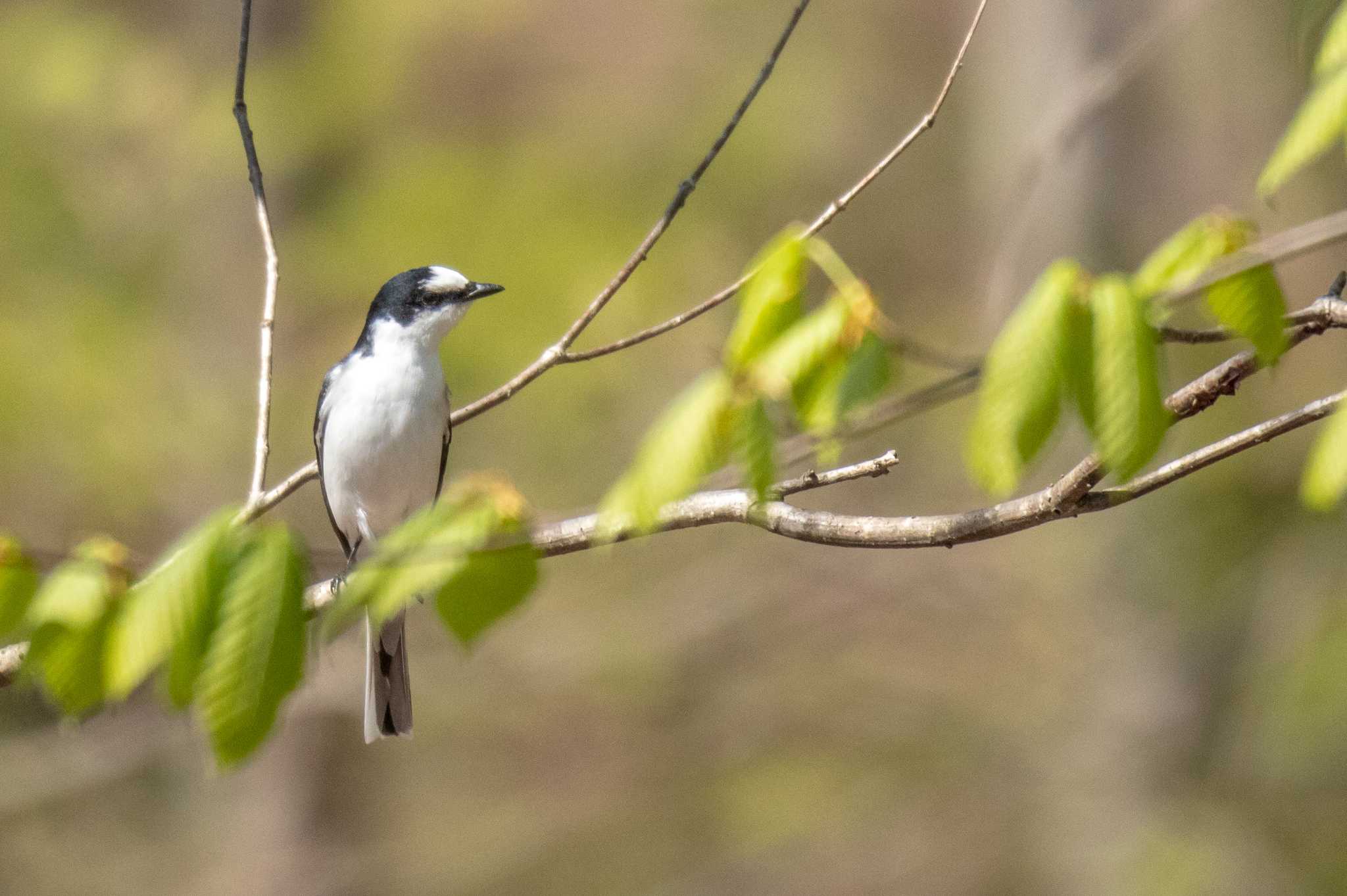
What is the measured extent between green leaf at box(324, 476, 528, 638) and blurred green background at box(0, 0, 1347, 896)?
561cm

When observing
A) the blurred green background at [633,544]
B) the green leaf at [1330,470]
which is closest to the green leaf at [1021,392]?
the green leaf at [1330,470]

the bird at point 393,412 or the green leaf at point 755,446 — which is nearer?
the green leaf at point 755,446

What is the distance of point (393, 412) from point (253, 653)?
3.80 meters

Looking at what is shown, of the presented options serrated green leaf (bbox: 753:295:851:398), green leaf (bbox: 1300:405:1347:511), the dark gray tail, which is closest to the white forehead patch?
the dark gray tail

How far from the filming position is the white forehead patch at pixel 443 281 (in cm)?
569

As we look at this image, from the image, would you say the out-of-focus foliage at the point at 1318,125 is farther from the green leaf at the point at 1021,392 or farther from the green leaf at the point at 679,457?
the green leaf at the point at 679,457

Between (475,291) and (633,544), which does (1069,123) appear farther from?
(633,544)

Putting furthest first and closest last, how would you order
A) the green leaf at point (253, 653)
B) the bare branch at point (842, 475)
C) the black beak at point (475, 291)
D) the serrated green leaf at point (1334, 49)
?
1. the black beak at point (475, 291)
2. the bare branch at point (842, 475)
3. the serrated green leaf at point (1334, 49)
4. the green leaf at point (253, 653)

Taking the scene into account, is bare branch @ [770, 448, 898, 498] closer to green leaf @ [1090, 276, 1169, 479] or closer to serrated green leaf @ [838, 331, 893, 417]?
serrated green leaf @ [838, 331, 893, 417]

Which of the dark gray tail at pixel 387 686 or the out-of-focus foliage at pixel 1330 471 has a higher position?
the dark gray tail at pixel 387 686

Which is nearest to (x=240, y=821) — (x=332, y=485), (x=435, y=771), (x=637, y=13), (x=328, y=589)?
(x=435, y=771)

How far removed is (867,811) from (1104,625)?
211cm

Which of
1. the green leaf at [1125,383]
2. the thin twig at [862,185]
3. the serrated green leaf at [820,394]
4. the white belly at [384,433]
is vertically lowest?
the green leaf at [1125,383]

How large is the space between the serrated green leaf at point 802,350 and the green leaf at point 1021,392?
0.83 feet
